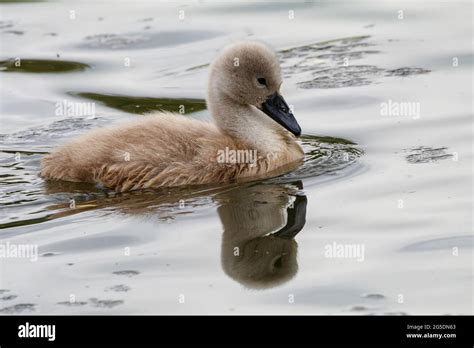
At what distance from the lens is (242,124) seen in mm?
10023

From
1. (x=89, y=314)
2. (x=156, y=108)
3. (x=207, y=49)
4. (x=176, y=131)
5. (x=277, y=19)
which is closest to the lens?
(x=89, y=314)

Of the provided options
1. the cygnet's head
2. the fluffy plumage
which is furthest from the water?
the cygnet's head

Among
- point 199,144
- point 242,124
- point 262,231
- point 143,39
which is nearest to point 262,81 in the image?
point 242,124

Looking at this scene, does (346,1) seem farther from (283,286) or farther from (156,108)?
(283,286)

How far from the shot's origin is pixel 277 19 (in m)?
15.2

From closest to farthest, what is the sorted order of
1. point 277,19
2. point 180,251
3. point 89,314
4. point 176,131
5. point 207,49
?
Answer: point 89,314 < point 180,251 < point 176,131 < point 207,49 < point 277,19

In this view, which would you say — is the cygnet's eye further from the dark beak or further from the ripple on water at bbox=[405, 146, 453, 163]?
the ripple on water at bbox=[405, 146, 453, 163]

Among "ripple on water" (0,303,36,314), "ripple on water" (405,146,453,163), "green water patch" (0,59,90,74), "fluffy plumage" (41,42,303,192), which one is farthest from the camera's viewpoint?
"green water patch" (0,59,90,74)

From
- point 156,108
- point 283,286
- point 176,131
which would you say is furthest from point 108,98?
point 283,286

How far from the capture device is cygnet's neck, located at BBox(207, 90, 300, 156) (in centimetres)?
998

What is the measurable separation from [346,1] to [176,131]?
6.42m

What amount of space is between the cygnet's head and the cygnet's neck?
0.02 metres

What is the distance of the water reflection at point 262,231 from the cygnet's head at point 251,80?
30.3 inches

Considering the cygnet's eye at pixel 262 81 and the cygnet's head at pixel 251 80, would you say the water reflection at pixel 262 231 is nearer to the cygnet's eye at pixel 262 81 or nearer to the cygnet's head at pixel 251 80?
the cygnet's head at pixel 251 80
